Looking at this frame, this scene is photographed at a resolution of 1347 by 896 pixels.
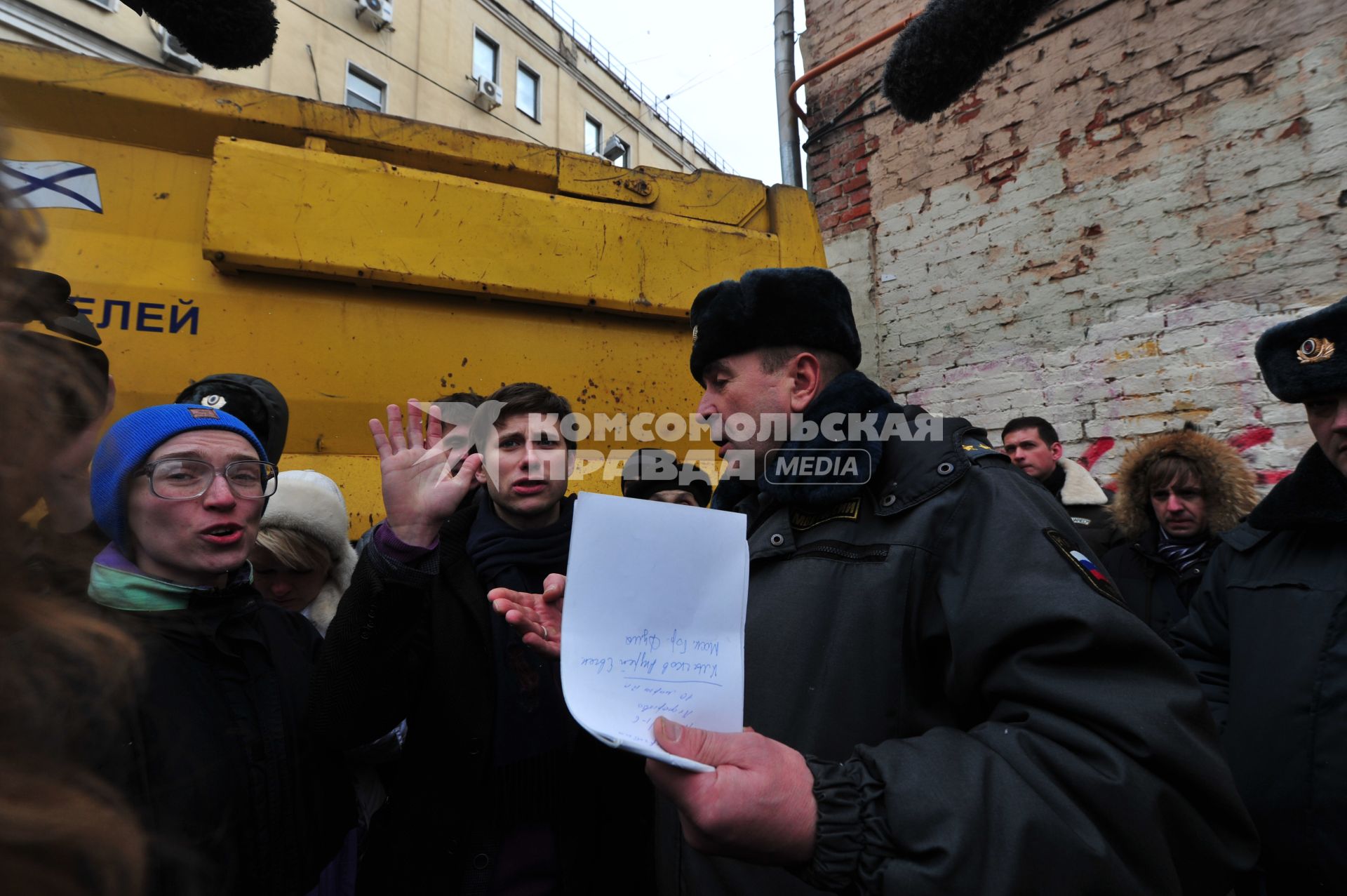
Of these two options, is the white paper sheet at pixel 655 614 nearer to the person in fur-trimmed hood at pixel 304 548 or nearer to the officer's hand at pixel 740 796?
the officer's hand at pixel 740 796

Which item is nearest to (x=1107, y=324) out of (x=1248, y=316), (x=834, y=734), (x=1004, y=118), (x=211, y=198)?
(x=1248, y=316)

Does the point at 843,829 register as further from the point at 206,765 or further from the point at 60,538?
the point at 206,765

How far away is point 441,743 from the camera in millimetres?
1404

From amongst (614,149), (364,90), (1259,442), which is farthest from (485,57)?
(1259,442)

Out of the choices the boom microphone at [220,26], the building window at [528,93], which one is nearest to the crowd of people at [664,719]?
the boom microphone at [220,26]

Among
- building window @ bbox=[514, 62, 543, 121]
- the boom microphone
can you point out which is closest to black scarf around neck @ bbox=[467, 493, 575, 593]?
the boom microphone

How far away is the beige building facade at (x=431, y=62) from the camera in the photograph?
31.1 feet

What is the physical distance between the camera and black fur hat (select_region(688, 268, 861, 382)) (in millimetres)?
1311

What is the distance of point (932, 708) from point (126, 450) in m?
1.53

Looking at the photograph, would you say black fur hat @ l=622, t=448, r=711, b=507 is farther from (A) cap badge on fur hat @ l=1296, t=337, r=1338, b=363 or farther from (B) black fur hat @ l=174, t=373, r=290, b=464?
(A) cap badge on fur hat @ l=1296, t=337, r=1338, b=363

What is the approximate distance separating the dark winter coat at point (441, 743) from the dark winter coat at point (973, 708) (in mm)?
439

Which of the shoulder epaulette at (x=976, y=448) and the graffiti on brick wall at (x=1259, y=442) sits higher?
the graffiti on brick wall at (x=1259, y=442)

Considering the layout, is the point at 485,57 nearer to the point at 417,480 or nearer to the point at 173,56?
the point at 173,56

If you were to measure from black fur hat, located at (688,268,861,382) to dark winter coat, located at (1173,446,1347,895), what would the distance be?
122 centimetres
